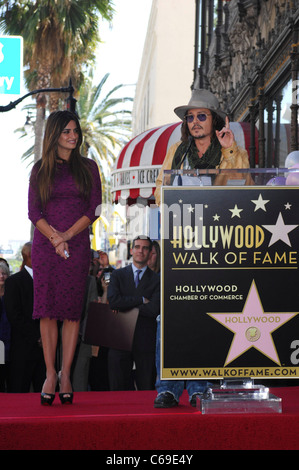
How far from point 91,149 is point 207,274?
4157 centimetres

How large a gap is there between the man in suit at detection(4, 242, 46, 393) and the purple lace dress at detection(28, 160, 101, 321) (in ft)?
10.7

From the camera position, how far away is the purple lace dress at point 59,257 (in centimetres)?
506

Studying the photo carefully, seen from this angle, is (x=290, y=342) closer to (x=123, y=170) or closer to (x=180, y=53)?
(x=123, y=170)

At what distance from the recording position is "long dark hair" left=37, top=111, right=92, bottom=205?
513cm

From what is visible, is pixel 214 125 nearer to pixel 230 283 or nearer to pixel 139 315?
pixel 230 283

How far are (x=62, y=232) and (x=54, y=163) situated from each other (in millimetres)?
476

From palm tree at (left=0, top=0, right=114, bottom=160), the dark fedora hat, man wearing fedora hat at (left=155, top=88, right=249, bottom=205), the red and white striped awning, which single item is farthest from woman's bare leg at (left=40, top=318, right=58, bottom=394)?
palm tree at (left=0, top=0, right=114, bottom=160)

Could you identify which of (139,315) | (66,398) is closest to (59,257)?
(66,398)

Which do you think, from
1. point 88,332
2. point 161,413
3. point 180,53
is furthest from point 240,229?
point 180,53

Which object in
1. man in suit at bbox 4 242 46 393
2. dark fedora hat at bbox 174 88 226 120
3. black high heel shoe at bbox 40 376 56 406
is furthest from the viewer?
man in suit at bbox 4 242 46 393

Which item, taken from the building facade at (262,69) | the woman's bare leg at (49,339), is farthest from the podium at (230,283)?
the building facade at (262,69)

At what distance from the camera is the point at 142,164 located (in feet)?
45.2

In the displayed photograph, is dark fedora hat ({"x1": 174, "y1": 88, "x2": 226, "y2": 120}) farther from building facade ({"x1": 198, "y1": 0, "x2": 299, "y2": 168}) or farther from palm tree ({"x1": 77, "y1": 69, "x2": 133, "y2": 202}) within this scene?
palm tree ({"x1": 77, "y1": 69, "x2": 133, "y2": 202})

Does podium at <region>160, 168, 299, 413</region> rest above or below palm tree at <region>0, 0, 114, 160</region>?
below
